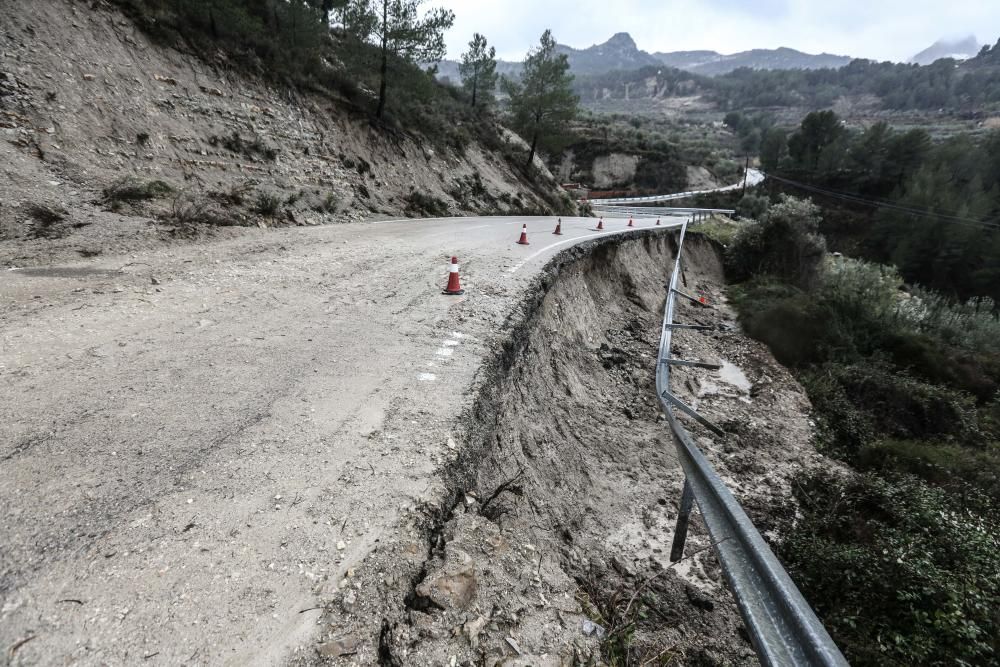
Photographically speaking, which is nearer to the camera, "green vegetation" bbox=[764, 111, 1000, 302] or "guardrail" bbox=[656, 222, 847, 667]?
"guardrail" bbox=[656, 222, 847, 667]

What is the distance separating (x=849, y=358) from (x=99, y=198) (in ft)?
57.8

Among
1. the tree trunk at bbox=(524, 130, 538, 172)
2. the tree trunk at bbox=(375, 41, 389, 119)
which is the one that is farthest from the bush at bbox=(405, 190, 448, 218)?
the tree trunk at bbox=(524, 130, 538, 172)

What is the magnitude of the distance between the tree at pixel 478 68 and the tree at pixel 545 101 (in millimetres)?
8587

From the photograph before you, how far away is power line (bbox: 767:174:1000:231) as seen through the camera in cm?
3716

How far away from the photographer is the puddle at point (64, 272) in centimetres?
595

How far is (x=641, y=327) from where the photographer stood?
12117mm

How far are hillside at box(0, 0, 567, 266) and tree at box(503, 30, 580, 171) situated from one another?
1718 centimetres

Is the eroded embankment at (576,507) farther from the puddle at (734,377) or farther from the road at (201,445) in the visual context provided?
the road at (201,445)

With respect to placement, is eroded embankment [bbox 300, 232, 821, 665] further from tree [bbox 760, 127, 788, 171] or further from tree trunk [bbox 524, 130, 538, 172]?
tree [bbox 760, 127, 788, 171]

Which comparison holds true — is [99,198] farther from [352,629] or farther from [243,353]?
[352,629]

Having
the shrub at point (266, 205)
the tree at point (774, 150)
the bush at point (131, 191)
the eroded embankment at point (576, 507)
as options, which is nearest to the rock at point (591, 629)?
the eroded embankment at point (576, 507)

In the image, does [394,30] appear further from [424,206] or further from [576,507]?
[576,507]

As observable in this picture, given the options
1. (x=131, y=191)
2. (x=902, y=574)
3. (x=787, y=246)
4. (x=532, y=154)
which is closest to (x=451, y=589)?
(x=902, y=574)

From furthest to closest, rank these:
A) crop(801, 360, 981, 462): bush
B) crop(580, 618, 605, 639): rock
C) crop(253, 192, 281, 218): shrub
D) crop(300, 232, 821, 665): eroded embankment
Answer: crop(253, 192, 281, 218): shrub → crop(801, 360, 981, 462): bush → crop(580, 618, 605, 639): rock → crop(300, 232, 821, 665): eroded embankment
